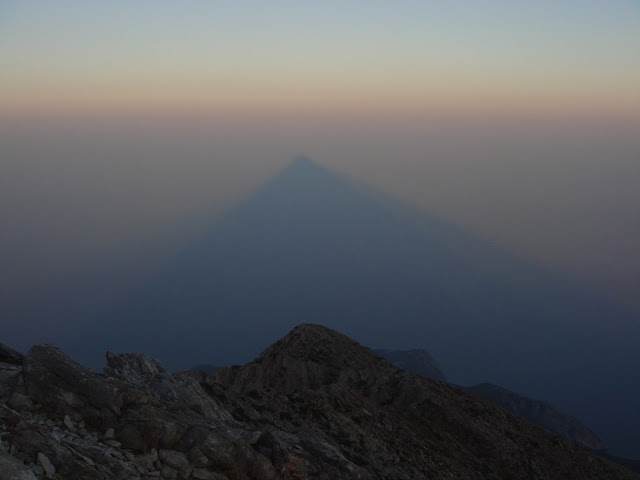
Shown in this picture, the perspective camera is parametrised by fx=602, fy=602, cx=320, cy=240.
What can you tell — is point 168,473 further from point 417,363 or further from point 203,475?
point 417,363

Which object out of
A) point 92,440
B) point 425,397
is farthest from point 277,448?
point 425,397

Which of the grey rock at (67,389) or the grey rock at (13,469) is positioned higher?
the grey rock at (67,389)

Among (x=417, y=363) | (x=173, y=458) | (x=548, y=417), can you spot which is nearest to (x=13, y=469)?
(x=173, y=458)

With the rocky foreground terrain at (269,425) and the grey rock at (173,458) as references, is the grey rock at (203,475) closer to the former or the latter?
the rocky foreground terrain at (269,425)

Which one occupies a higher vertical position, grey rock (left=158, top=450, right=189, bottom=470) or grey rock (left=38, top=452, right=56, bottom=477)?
grey rock (left=158, top=450, right=189, bottom=470)

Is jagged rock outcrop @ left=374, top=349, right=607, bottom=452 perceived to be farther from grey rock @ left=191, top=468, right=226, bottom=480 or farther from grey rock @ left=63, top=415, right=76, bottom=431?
grey rock @ left=63, top=415, right=76, bottom=431

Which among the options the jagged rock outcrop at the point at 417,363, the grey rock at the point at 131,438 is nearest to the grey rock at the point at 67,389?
the grey rock at the point at 131,438

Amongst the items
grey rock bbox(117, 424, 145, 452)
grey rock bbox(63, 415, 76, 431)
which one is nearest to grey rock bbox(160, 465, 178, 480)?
grey rock bbox(117, 424, 145, 452)

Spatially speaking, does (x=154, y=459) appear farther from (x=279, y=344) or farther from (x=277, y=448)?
(x=279, y=344)
